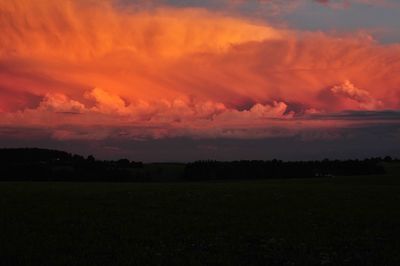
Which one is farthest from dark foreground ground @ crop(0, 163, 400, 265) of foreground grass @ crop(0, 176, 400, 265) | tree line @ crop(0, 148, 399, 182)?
tree line @ crop(0, 148, 399, 182)

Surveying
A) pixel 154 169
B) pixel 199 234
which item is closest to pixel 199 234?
pixel 199 234

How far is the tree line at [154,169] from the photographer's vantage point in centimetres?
13912

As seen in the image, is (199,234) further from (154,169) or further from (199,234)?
(154,169)

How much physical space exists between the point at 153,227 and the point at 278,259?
405 inches

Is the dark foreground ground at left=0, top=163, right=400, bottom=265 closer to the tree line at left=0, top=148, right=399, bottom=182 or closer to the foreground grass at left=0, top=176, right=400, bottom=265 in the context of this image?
the foreground grass at left=0, top=176, right=400, bottom=265

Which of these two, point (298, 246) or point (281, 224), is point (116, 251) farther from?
point (281, 224)

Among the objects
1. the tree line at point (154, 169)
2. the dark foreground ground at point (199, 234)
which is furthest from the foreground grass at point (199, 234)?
the tree line at point (154, 169)

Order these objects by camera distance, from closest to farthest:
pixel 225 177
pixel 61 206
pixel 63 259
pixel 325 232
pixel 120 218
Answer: pixel 63 259
pixel 325 232
pixel 120 218
pixel 61 206
pixel 225 177

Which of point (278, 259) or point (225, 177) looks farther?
point (225, 177)

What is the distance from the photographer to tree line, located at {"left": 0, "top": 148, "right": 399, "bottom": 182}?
13912cm

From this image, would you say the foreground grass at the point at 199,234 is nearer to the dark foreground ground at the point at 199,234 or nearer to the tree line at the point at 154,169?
the dark foreground ground at the point at 199,234

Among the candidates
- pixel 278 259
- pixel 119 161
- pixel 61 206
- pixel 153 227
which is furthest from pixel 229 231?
pixel 119 161

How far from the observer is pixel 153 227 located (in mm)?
27719

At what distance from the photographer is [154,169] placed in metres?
171
